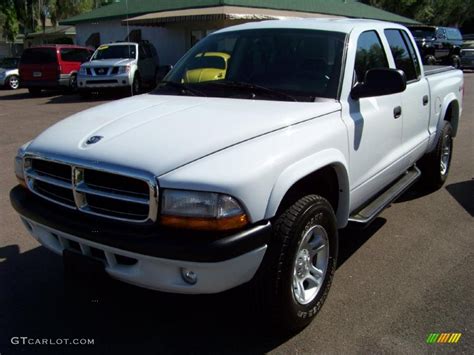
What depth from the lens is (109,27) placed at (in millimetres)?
27859

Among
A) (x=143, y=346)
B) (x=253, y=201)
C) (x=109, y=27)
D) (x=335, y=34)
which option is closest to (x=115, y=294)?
(x=143, y=346)

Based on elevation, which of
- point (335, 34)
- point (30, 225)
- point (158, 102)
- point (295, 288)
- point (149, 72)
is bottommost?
point (149, 72)

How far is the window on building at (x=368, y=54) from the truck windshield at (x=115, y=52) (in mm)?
13539

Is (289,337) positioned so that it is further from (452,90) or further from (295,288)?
(452,90)

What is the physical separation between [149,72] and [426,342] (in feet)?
53.2

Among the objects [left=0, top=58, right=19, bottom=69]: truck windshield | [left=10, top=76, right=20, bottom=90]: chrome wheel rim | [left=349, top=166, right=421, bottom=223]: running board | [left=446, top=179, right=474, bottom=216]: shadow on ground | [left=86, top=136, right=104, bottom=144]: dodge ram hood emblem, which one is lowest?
[left=10, top=76, right=20, bottom=90]: chrome wheel rim

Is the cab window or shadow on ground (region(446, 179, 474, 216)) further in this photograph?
shadow on ground (region(446, 179, 474, 216))

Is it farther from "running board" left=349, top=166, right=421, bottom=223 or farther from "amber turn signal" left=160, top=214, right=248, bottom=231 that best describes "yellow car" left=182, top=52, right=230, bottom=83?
"amber turn signal" left=160, top=214, right=248, bottom=231

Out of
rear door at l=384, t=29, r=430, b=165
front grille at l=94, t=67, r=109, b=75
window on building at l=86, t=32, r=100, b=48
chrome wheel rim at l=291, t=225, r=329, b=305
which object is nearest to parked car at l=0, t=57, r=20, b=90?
front grille at l=94, t=67, r=109, b=75

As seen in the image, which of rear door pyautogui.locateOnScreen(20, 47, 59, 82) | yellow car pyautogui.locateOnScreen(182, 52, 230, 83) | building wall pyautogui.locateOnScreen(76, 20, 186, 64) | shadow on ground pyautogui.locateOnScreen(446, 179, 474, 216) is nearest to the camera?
yellow car pyautogui.locateOnScreen(182, 52, 230, 83)

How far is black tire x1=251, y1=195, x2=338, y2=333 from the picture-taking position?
266 centimetres

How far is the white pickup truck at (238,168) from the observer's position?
2.44 m

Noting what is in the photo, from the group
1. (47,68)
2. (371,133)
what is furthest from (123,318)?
(47,68)

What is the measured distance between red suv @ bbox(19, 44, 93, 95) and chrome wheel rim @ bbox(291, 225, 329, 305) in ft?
54.0
